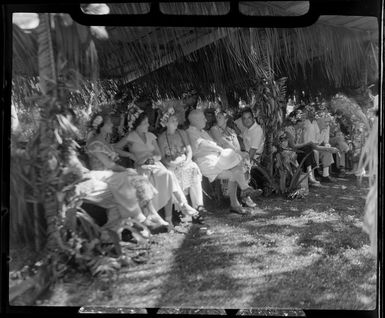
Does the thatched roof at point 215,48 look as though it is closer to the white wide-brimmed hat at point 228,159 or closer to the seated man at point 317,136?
the seated man at point 317,136

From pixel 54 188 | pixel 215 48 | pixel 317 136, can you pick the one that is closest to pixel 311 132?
pixel 317 136

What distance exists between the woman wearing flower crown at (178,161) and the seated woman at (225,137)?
0.16 m

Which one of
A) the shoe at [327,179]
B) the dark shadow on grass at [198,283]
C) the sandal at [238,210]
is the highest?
the shoe at [327,179]

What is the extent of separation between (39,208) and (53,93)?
564mm

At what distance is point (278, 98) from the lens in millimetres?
2621

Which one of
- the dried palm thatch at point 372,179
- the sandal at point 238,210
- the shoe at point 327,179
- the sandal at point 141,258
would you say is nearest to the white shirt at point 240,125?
the sandal at point 238,210

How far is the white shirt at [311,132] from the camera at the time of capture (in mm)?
2615

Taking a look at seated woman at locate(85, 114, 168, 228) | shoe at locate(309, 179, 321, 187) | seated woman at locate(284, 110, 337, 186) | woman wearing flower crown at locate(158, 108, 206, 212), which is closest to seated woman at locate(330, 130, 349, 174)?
seated woman at locate(284, 110, 337, 186)

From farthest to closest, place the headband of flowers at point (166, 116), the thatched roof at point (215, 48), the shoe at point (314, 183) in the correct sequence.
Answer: the shoe at point (314, 183), the headband of flowers at point (166, 116), the thatched roof at point (215, 48)

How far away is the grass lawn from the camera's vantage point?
99.5 inches

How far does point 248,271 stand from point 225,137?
68cm

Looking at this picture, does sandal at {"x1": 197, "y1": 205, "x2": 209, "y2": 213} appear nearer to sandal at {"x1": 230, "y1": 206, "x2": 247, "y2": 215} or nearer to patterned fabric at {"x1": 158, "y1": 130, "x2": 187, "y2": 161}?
sandal at {"x1": 230, "y1": 206, "x2": 247, "y2": 215}

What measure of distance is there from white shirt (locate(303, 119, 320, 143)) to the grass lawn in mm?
341

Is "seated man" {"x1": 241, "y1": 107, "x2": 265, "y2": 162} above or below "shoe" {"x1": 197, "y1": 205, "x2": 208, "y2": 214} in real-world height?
above
